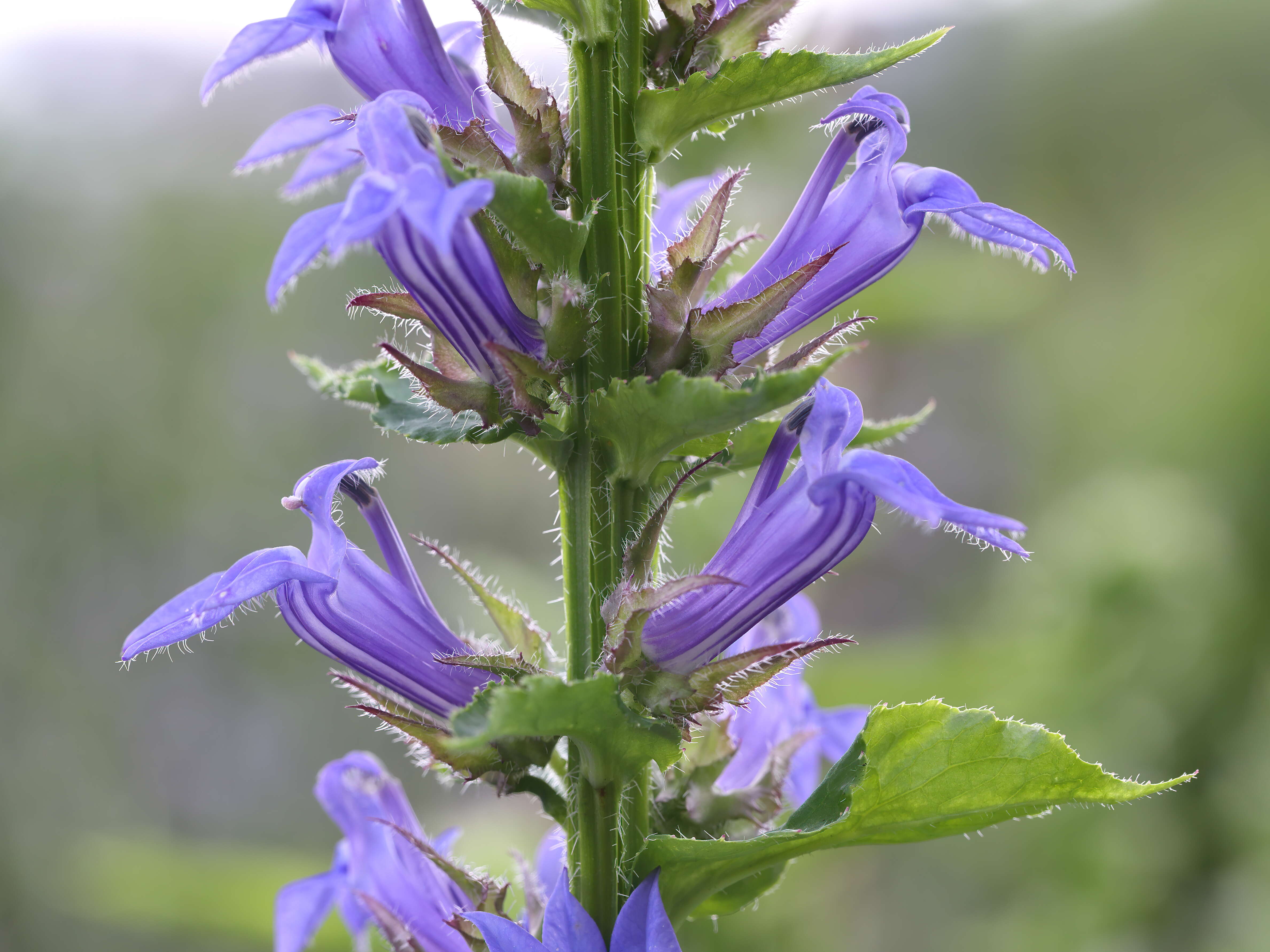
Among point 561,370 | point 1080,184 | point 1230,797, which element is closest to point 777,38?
point 561,370

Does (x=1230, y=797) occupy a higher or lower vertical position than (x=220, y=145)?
lower

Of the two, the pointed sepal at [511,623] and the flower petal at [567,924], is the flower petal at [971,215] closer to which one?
the pointed sepal at [511,623]

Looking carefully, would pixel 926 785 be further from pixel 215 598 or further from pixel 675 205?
pixel 675 205

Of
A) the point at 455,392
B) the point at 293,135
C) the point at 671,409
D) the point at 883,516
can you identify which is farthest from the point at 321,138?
the point at 883,516

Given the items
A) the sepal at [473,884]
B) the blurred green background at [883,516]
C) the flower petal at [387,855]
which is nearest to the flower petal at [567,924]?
the sepal at [473,884]

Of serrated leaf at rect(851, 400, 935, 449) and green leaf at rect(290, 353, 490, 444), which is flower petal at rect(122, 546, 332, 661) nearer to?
green leaf at rect(290, 353, 490, 444)

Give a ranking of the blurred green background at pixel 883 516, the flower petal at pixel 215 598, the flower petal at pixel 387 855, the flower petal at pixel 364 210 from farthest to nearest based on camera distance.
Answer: the blurred green background at pixel 883 516
the flower petal at pixel 387 855
the flower petal at pixel 215 598
the flower petal at pixel 364 210

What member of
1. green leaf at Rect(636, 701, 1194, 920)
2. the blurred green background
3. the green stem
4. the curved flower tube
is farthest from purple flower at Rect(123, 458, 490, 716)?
the blurred green background

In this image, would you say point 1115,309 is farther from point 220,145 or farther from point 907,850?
point 220,145
